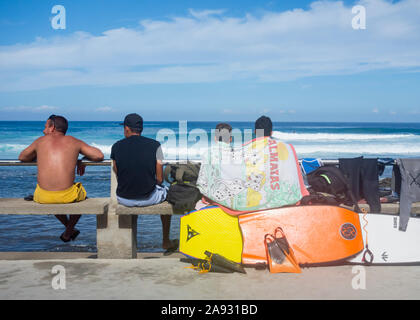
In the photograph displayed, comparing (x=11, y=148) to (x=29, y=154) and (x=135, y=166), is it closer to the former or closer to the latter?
(x=29, y=154)

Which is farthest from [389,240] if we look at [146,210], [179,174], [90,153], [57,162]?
[57,162]

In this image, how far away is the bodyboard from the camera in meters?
4.02

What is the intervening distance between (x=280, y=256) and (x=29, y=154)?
9.86 ft

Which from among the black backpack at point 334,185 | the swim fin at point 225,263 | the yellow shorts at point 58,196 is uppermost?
the black backpack at point 334,185

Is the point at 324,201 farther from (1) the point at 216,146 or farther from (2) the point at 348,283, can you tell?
(1) the point at 216,146

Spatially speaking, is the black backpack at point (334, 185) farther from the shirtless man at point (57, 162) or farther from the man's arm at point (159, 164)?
the shirtless man at point (57, 162)

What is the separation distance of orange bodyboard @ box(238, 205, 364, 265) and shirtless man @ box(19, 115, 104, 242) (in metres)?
1.96

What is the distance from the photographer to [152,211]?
4.34 meters

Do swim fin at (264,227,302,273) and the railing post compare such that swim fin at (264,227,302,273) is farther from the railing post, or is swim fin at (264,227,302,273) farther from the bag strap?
the railing post

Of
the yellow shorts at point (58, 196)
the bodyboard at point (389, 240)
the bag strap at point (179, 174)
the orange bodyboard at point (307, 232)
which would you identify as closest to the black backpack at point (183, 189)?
the bag strap at point (179, 174)

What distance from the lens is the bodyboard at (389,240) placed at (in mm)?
4016

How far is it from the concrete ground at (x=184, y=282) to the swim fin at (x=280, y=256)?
0.08 meters
